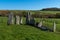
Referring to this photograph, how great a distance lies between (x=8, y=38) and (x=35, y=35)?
2.91 metres

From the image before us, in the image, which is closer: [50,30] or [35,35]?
[35,35]

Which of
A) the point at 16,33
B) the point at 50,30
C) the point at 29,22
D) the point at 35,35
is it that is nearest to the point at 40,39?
the point at 35,35

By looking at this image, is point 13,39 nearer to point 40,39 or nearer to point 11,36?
point 11,36

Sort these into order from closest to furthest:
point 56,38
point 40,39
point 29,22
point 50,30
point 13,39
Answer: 1. point 13,39
2. point 40,39
3. point 56,38
4. point 50,30
5. point 29,22

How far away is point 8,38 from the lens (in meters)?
17.2

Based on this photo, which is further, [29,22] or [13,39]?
[29,22]

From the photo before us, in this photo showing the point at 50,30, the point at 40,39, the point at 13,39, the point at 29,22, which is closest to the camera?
the point at 13,39

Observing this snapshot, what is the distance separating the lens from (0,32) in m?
18.3

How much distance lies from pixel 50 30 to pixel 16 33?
20.3ft

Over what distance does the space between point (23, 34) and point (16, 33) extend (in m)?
0.59

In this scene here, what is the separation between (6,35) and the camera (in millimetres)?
17812

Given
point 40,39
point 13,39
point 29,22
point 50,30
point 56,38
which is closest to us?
point 13,39

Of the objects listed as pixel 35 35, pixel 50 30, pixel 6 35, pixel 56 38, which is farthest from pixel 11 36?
pixel 50 30

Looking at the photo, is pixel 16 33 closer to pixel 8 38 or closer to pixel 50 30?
pixel 8 38
